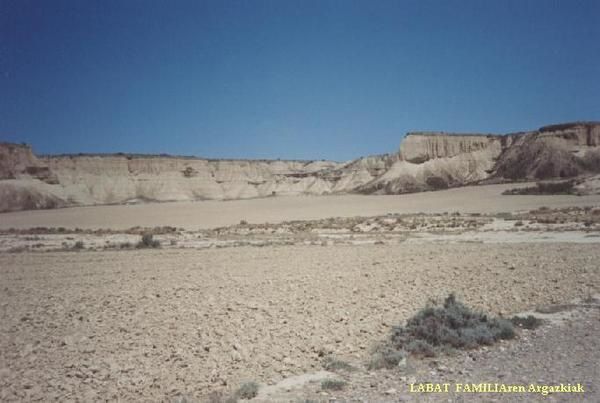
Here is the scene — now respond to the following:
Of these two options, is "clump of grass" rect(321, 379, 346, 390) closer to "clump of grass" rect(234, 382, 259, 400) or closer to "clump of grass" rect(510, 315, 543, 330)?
"clump of grass" rect(234, 382, 259, 400)

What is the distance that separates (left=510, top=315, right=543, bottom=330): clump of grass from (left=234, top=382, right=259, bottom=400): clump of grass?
5.38 metres

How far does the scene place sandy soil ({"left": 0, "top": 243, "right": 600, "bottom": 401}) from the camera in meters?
6.65

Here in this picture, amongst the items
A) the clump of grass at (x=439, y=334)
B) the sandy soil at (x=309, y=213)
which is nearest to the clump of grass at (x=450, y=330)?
the clump of grass at (x=439, y=334)

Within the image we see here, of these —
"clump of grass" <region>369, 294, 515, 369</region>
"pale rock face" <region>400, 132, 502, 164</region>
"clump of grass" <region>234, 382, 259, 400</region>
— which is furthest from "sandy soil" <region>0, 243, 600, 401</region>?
"pale rock face" <region>400, 132, 502, 164</region>

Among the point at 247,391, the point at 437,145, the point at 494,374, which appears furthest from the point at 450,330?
the point at 437,145

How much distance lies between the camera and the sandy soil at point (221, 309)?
262 inches

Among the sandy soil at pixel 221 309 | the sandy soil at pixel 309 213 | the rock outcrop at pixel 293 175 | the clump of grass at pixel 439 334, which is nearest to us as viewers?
the sandy soil at pixel 221 309

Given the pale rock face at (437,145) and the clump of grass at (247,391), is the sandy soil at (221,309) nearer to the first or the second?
the clump of grass at (247,391)

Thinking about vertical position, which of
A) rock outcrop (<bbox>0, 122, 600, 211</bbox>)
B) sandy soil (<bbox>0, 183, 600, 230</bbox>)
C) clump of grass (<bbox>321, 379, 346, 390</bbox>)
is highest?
rock outcrop (<bbox>0, 122, 600, 211</bbox>)

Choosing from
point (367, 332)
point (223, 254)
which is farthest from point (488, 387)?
point (223, 254)

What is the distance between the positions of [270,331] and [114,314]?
3657mm

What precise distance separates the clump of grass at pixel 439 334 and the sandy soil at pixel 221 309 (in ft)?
1.46

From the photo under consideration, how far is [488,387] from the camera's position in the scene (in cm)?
573

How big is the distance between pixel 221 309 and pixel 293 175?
14004 cm
